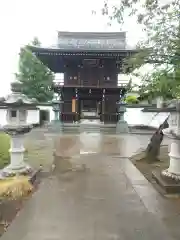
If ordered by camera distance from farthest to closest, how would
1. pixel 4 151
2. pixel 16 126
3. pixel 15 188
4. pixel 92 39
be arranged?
pixel 92 39
pixel 4 151
pixel 16 126
pixel 15 188

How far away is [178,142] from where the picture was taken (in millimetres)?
5949

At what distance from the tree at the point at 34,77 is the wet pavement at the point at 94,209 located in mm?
26003

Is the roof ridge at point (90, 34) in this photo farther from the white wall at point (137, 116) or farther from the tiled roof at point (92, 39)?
the white wall at point (137, 116)

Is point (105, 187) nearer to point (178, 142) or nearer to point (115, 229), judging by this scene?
point (178, 142)

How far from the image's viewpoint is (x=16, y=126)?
6457 millimetres

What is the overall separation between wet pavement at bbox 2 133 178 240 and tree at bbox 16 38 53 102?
85.3ft

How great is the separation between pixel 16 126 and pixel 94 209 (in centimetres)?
289

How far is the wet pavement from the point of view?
12.1 feet

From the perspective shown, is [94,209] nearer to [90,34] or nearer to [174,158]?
[174,158]

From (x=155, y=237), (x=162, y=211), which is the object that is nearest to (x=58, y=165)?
(x=162, y=211)

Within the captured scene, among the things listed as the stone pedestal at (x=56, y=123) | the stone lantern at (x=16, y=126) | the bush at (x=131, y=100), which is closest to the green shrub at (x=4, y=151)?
the stone lantern at (x=16, y=126)

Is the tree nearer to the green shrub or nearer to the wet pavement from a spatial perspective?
the green shrub

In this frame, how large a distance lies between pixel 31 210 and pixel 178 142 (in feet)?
10.9

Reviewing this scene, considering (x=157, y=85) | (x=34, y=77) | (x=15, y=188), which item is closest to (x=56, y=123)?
(x=34, y=77)
